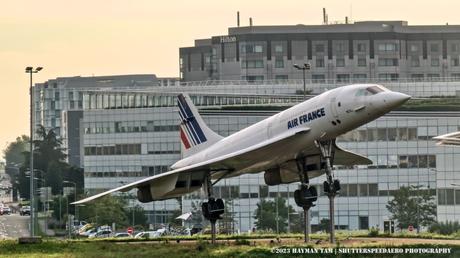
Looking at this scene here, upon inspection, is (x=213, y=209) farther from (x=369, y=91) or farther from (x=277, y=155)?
(x=369, y=91)

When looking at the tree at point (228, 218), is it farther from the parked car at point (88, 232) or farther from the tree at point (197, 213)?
Result: the parked car at point (88, 232)

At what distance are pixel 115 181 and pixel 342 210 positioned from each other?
39.3 metres

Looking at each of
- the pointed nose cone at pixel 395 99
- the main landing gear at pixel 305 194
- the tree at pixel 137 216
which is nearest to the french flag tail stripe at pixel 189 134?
the main landing gear at pixel 305 194

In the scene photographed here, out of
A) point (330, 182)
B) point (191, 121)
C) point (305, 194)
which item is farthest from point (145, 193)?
point (330, 182)

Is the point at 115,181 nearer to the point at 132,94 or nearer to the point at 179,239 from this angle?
the point at 132,94

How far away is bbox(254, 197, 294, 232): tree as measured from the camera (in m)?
145

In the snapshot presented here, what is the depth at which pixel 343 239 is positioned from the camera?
8362cm

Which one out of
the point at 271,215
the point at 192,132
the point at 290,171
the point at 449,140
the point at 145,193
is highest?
the point at 192,132

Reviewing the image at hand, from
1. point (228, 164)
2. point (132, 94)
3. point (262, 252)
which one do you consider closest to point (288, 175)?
point (228, 164)

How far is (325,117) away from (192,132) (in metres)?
17.6

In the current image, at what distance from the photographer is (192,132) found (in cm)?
9425

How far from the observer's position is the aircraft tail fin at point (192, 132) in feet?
305

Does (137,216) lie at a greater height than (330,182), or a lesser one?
lesser

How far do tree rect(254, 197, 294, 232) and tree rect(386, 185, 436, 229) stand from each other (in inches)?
390
